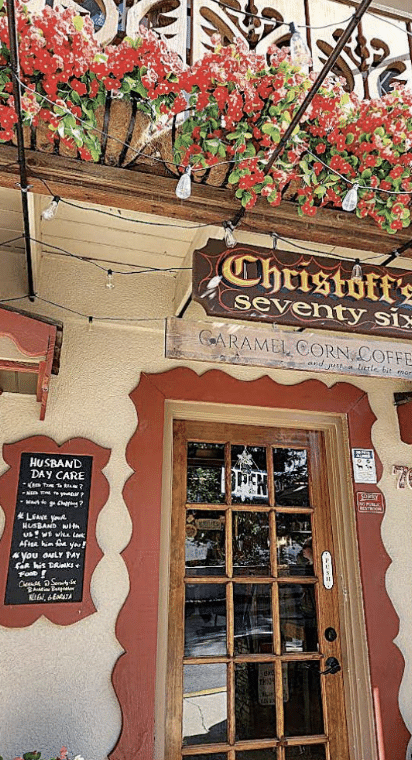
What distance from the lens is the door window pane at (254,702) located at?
3006 mm

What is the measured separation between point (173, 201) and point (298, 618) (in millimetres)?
2550

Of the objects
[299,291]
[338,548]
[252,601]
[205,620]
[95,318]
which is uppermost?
[95,318]

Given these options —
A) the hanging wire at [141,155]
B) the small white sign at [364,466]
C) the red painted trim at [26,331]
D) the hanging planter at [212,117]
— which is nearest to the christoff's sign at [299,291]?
the hanging planter at [212,117]

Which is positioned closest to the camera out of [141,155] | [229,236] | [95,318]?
[141,155]

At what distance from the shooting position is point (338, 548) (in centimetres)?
340

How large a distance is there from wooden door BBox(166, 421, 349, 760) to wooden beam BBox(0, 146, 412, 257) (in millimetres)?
1455

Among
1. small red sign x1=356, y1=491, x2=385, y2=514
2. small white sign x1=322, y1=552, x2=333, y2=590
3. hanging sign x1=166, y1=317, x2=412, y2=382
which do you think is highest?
hanging sign x1=166, y1=317, x2=412, y2=382

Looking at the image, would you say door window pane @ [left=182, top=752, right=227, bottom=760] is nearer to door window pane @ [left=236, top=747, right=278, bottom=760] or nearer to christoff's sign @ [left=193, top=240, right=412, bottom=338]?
door window pane @ [left=236, top=747, right=278, bottom=760]

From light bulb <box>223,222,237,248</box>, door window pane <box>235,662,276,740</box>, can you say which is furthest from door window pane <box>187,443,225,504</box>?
light bulb <box>223,222,237,248</box>

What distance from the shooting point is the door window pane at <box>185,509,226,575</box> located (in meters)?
3.20

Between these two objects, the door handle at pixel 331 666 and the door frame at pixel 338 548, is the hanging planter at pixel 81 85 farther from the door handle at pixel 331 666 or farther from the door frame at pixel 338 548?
the door handle at pixel 331 666

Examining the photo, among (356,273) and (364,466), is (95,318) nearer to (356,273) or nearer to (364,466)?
(356,273)

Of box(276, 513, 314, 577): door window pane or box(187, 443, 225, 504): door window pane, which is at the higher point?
box(187, 443, 225, 504): door window pane

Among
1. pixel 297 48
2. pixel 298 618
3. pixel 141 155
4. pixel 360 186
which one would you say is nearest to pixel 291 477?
pixel 298 618
